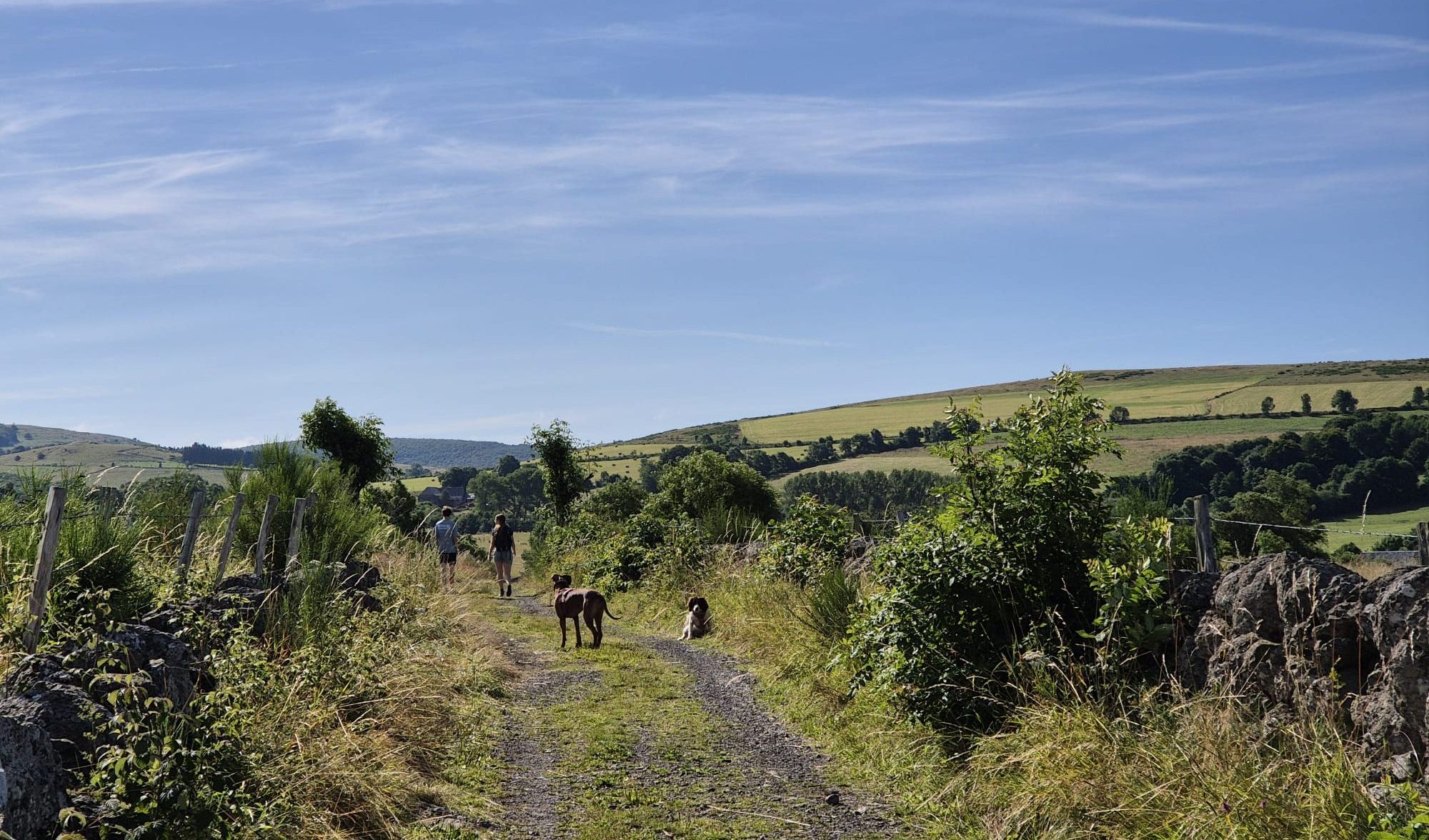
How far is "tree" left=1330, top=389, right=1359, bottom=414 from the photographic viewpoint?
261 ft

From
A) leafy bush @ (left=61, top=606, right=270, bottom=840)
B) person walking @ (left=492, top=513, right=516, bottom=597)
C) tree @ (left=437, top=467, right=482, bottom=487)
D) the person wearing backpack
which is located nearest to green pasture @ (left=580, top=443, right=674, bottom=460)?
tree @ (left=437, top=467, right=482, bottom=487)

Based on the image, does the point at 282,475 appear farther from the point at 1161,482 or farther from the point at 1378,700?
the point at 1378,700

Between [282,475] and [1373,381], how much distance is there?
10211 cm

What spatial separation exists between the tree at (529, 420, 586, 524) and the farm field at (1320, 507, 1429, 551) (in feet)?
74.6

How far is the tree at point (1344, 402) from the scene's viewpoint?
261 ft

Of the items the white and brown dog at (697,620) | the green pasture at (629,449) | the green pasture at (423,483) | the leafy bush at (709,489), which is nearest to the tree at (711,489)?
the leafy bush at (709,489)

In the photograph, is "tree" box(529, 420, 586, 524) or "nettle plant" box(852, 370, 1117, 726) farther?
"tree" box(529, 420, 586, 524)

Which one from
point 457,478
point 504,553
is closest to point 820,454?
point 457,478

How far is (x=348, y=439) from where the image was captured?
29.6 m

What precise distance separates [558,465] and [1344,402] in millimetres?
71596

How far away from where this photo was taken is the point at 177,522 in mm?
9969

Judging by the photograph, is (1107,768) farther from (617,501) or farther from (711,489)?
(617,501)

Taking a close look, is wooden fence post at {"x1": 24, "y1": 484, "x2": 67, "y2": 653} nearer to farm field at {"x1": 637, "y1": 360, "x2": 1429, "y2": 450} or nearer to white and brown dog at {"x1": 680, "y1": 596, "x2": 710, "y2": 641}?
white and brown dog at {"x1": 680, "y1": 596, "x2": 710, "y2": 641}

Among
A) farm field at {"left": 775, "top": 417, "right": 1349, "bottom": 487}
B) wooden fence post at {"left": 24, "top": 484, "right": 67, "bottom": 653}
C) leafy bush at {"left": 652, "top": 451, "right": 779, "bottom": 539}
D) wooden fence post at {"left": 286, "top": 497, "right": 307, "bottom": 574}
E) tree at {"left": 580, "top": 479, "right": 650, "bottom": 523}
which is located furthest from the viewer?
farm field at {"left": 775, "top": 417, "right": 1349, "bottom": 487}
